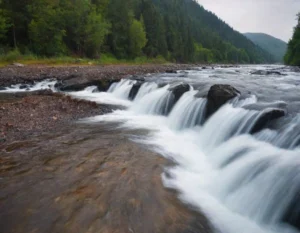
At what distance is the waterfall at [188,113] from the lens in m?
10.6

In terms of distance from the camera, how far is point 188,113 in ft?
36.5

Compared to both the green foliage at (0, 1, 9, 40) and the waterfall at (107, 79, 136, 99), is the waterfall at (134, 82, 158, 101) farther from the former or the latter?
the green foliage at (0, 1, 9, 40)

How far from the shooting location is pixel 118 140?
826 cm

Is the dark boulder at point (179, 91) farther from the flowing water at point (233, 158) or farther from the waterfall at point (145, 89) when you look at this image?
the waterfall at point (145, 89)

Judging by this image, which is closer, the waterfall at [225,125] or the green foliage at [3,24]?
the waterfall at [225,125]

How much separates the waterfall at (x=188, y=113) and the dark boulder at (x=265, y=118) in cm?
291

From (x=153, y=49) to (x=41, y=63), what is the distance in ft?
117

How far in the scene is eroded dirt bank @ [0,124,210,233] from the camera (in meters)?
4.19

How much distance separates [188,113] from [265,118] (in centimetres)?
395

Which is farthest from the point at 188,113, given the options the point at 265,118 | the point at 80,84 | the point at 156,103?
the point at 80,84

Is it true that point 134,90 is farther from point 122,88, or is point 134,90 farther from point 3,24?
point 3,24

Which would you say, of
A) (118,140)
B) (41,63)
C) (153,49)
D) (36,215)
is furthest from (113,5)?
(36,215)

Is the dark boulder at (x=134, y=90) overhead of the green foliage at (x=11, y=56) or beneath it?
beneath

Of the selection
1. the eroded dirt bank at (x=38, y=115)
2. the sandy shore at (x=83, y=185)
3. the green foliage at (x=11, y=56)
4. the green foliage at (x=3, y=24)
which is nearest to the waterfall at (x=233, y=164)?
the sandy shore at (x=83, y=185)
